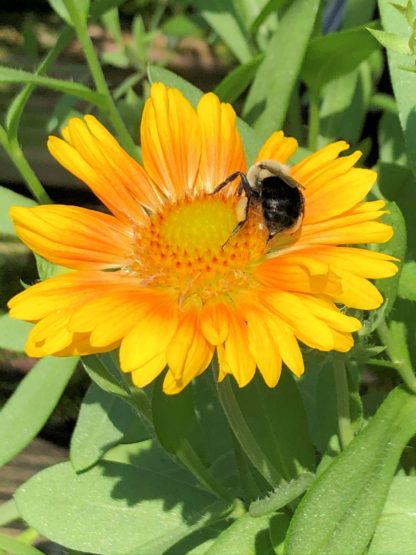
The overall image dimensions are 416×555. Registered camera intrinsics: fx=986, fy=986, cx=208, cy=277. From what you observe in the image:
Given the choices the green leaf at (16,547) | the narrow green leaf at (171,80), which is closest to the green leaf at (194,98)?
the narrow green leaf at (171,80)

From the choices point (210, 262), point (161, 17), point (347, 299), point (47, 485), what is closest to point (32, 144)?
point (161, 17)

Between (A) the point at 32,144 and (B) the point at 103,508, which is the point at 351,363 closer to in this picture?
(B) the point at 103,508

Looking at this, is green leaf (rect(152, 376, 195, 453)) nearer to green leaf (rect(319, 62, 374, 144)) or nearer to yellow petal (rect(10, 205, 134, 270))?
yellow petal (rect(10, 205, 134, 270))

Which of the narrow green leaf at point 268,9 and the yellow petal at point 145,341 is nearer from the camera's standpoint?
the yellow petal at point 145,341

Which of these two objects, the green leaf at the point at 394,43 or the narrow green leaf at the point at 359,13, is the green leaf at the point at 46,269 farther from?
the narrow green leaf at the point at 359,13

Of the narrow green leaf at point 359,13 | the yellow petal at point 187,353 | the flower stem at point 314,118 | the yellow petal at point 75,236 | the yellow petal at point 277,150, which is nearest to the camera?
the yellow petal at point 187,353

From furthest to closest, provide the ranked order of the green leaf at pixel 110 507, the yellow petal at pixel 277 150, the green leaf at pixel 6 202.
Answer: the green leaf at pixel 6 202 → the green leaf at pixel 110 507 → the yellow petal at pixel 277 150
